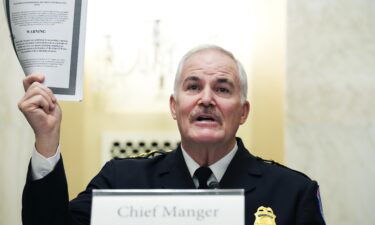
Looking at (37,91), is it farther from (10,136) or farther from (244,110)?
(10,136)

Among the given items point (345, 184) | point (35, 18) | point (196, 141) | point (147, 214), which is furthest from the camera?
point (345, 184)

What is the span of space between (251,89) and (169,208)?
59.3 inches

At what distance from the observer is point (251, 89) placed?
239 cm

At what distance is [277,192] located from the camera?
153 centimetres

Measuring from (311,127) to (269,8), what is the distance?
627mm

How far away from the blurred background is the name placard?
145 cm

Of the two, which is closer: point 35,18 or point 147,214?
point 147,214

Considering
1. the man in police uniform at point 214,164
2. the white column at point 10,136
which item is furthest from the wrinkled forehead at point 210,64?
the white column at point 10,136

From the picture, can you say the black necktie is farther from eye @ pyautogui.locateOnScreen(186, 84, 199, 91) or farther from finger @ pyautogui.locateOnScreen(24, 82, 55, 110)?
finger @ pyautogui.locateOnScreen(24, 82, 55, 110)

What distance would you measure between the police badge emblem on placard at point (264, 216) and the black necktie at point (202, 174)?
190 millimetres

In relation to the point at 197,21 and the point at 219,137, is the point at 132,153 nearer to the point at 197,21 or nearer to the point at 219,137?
the point at 197,21

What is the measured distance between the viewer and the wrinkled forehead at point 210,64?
1579 mm

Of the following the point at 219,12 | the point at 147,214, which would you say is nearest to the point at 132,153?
the point at 219,12

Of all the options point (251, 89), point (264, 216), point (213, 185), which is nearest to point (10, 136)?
point (251, 89)
